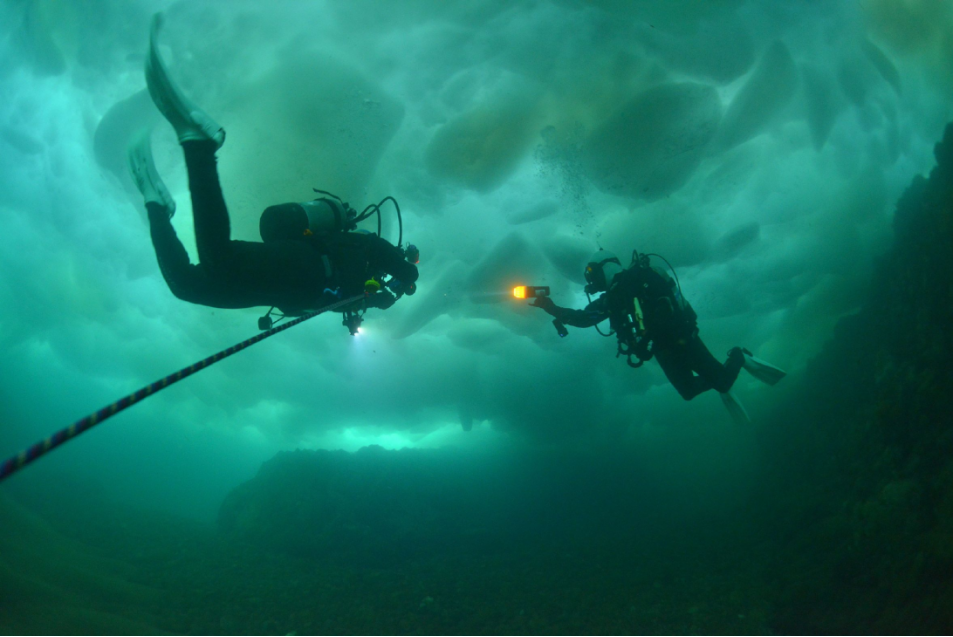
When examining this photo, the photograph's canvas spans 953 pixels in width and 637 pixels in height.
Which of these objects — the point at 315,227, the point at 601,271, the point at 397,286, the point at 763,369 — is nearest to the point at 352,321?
the point at 397,286

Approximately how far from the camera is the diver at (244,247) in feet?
9.40

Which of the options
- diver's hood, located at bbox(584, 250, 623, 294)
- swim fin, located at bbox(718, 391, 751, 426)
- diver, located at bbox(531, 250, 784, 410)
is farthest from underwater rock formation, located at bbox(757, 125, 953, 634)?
diver's hood, located at bbox(584, 250, 623, 294)

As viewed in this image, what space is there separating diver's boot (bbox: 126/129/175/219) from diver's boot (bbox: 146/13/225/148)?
0.71 metres

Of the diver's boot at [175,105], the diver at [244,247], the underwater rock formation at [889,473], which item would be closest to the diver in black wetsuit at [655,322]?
the diver at [244,247]

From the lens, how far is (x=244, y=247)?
3400 mm

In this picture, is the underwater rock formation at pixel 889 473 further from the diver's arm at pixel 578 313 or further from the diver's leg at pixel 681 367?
the diver's arm at pixel 578 313

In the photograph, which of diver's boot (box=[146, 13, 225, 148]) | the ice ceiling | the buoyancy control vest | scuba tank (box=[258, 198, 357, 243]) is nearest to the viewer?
diver's boot (box=[146, 13, 225, 148])

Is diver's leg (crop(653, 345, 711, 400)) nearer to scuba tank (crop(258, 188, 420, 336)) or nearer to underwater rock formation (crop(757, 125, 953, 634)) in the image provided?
underwater rock formation (crop(757, 125, 953, 634))

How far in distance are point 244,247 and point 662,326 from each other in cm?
589

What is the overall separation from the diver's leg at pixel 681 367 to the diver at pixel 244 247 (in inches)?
176

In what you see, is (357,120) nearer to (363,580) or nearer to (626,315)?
(626,315)

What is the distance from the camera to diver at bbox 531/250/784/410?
628cm

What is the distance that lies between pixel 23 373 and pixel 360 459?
182ft

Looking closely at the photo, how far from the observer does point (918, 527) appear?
21.4 ft
